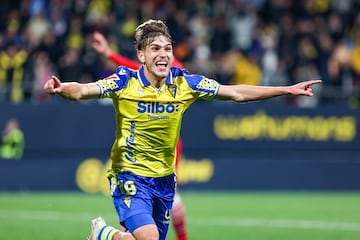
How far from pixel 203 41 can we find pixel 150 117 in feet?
41.0

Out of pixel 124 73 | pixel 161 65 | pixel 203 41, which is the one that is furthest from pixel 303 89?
pixel 203 41

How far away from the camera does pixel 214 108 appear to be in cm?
1969

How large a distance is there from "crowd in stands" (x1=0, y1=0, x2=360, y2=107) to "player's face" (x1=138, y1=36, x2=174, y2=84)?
35.9 feet

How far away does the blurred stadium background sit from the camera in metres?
18.7

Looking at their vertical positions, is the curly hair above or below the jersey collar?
above

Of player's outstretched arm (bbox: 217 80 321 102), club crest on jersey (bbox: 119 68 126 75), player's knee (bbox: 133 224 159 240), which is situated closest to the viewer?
player's knee (bbox: 133 224 159 240)

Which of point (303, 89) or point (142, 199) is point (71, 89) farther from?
point (303, 89)

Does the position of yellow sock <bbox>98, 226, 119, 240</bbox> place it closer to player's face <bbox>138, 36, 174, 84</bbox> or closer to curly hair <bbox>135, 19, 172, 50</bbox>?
player's face <bbox>138, 36, 174, 84</bbox>

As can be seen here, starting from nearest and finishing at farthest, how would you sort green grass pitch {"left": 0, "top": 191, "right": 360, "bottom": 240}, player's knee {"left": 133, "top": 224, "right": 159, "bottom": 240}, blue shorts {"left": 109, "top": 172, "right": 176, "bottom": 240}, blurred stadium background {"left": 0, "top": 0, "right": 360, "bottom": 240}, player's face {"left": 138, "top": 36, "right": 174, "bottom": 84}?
player's knee {"left": 133, "top": 224, "right": 159, "bottom": 240} → blue shorts {"left": 109, "top": 172, "right": 176, "bottom": 240} → player's face {"left": 138, "top": 36, "right": 174, "bottom": 84} → green grass pitch {"left": 0, "top": 191, "right": 360, "bottom": 240} → blurred stadium background {"left": 0, "top": 0, "right": 360, "bottom": 240}

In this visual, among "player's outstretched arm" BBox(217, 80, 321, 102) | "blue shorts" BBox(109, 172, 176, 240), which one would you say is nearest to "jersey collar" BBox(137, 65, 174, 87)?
"player's outstretched arm" BBox(217, 80, 321, 102)

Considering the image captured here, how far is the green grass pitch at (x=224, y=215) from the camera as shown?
12539 millimetres

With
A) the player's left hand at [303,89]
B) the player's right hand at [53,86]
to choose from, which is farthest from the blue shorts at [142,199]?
the player's left hand at [303,89]

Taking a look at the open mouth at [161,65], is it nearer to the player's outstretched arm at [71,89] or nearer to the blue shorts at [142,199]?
the player's outstretched arm at [71,89]

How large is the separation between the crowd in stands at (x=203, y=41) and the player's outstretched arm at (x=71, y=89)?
1118 cm
